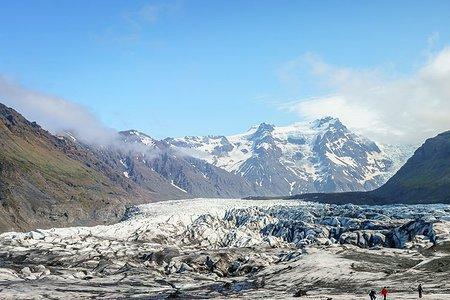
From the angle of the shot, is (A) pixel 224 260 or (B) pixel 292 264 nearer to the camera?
(B) pixel 292 264

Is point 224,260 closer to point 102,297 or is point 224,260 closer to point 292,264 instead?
point 292,264

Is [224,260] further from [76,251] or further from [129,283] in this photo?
[76,251]

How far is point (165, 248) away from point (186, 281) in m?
43.7

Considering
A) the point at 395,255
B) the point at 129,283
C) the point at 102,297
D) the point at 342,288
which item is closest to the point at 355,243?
the point at 395,255

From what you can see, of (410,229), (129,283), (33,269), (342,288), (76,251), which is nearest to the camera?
(342,288)

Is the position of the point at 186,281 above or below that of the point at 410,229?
below

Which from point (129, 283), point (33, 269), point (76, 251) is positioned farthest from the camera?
point (76, 251)

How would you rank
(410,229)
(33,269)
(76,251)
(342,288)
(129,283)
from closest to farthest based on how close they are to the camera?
(342,288) < (129,283) < (33,269) < (410,229) < (76,251)

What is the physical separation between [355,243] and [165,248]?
66.2 metres

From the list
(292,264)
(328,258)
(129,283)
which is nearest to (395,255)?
(328,258)

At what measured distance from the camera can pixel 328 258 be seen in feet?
485

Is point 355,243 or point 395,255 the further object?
point 355,243

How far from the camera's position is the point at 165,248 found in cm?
19112

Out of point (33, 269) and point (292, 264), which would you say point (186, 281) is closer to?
point (292, 264)
